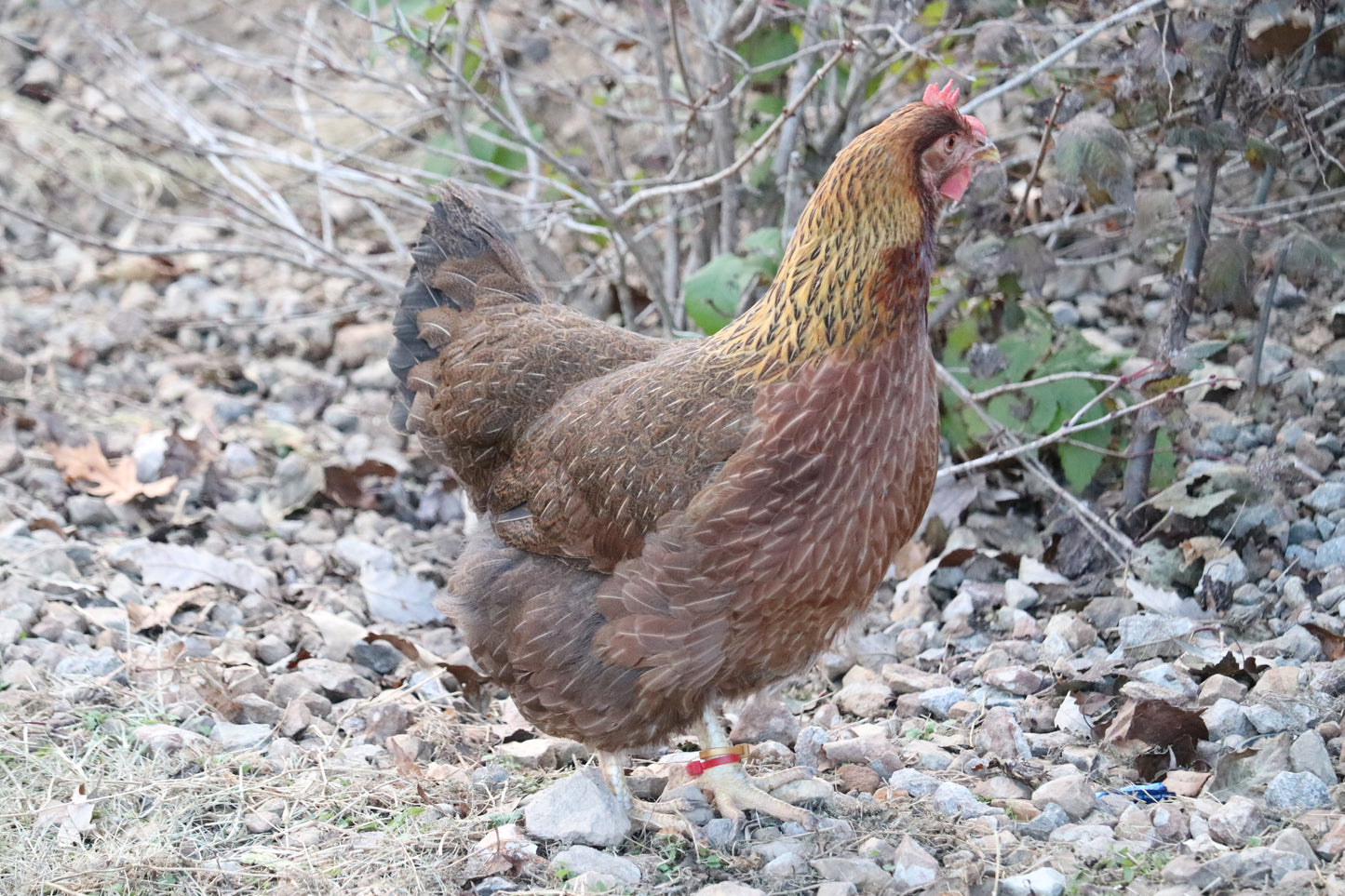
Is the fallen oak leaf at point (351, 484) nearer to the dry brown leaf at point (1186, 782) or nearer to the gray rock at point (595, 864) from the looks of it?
the gray rock at point (595, 864)

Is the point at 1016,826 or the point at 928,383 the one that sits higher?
the point at 928,383

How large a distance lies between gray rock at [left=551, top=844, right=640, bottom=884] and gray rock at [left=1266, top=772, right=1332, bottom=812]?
1394 mm

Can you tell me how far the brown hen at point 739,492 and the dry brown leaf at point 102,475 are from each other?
6.81 feet

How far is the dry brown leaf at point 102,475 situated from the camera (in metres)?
4.77

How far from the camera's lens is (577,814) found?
2.96 metres

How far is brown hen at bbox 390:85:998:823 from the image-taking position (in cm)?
282

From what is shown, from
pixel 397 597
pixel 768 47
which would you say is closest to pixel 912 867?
pixel 397 597

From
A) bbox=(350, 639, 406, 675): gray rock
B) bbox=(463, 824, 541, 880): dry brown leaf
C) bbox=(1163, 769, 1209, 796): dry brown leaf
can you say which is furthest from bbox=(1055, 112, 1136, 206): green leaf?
bbox=(350, 639, 406, 675): gray rock

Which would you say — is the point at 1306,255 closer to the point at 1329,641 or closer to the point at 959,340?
the point at 1329,641

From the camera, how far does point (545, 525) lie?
3.16 metres

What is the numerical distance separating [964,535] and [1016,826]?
1.59 metres

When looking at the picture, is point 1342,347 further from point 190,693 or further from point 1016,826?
point 190,693

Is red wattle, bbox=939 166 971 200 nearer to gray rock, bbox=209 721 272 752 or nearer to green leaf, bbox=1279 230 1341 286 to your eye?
green leaf, bbox=1279 230 1341 286

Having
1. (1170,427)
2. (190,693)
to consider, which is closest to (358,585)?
(190,693)
